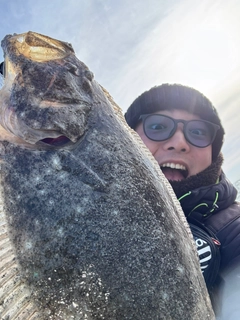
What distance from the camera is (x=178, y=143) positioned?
4.20m

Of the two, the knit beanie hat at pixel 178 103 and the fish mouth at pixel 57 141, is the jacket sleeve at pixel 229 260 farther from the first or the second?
the fish mouth at pixel 57 141

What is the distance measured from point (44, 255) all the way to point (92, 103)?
1089 millimetres

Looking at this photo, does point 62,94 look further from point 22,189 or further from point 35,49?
point 22,189

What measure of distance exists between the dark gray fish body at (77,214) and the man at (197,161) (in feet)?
6.18

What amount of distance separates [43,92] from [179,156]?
8.61 feet

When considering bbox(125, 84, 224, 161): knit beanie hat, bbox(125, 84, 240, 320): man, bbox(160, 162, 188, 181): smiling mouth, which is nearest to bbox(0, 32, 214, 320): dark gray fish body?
bbox(125, 84, 240, 320): man

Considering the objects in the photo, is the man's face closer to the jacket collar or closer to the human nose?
the human nose

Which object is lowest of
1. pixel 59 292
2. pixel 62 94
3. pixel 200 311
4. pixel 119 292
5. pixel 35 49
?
pixel 200 311

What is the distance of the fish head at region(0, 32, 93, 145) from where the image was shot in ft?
6.31

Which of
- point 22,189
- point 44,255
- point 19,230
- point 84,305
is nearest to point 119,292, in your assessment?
point 84,305

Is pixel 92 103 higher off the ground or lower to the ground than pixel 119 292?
higher

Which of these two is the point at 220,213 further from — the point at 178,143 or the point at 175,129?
the point at 175,129

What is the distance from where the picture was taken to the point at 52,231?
1.62m

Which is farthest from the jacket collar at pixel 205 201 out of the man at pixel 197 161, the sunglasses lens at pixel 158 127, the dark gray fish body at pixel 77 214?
the dark gray fish body at pixel 77 214
